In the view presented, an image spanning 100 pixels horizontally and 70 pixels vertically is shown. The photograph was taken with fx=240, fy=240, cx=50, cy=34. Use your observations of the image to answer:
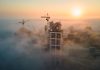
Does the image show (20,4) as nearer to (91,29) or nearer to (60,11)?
(60,11)

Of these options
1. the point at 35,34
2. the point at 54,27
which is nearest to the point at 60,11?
the point at 54,27

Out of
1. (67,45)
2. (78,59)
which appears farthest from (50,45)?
(78,59)

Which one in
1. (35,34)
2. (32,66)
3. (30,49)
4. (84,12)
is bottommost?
(32,66)

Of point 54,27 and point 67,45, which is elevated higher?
point 54,27

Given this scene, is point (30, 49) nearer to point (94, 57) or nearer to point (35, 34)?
point (35, 34)

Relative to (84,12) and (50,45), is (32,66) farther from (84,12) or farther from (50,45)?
(84,12)

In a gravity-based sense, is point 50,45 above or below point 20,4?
below

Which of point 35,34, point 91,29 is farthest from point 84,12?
point 35,34
